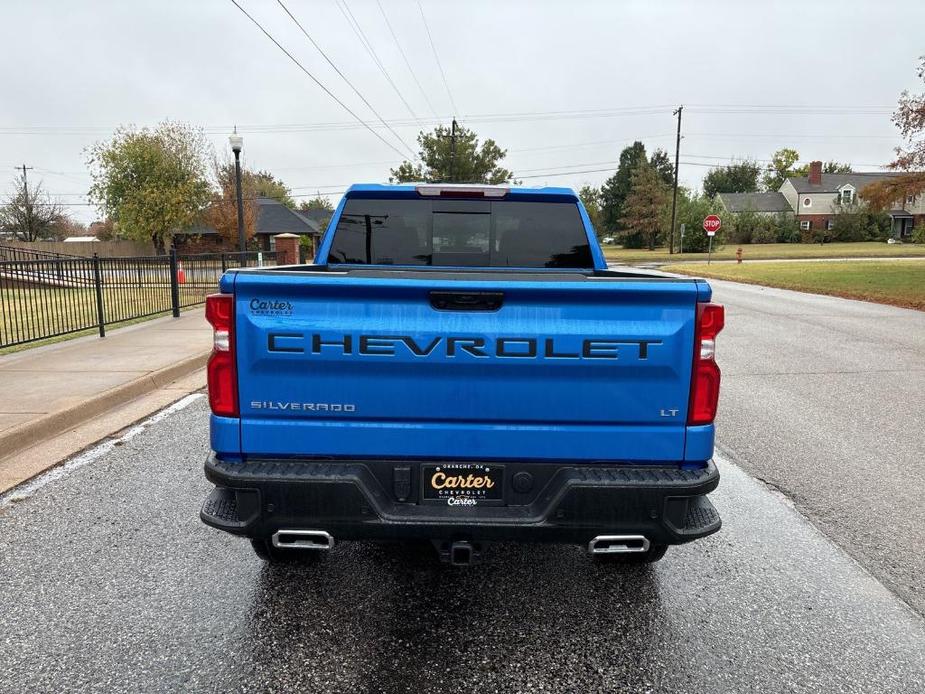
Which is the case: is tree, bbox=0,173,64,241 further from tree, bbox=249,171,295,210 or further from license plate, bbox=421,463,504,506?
license plate, bbox=421,463,504,506

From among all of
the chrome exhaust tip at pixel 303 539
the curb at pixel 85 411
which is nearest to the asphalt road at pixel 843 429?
the chrome exhaust tip at pixel 303 539

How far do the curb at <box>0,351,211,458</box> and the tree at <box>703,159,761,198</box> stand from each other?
4472 inches

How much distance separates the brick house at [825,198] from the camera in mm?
80281

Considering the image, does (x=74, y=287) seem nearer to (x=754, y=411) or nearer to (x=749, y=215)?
(x=754, y=411)

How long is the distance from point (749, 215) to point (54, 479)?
81.6 m

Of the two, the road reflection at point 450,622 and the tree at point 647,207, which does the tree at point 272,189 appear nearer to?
the tree at point 647,207

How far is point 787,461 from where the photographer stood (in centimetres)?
538

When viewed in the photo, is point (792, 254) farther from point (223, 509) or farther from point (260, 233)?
point (223, 509)

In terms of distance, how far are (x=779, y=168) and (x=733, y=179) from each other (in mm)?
12533

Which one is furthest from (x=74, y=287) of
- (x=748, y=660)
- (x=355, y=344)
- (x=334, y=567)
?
(x=748, y=660)

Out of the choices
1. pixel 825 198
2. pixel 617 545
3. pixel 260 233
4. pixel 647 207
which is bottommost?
pixel 617 545

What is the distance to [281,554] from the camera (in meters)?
3.42

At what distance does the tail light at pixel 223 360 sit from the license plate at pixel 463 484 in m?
0.84

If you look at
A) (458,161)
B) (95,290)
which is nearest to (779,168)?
(458,161)
